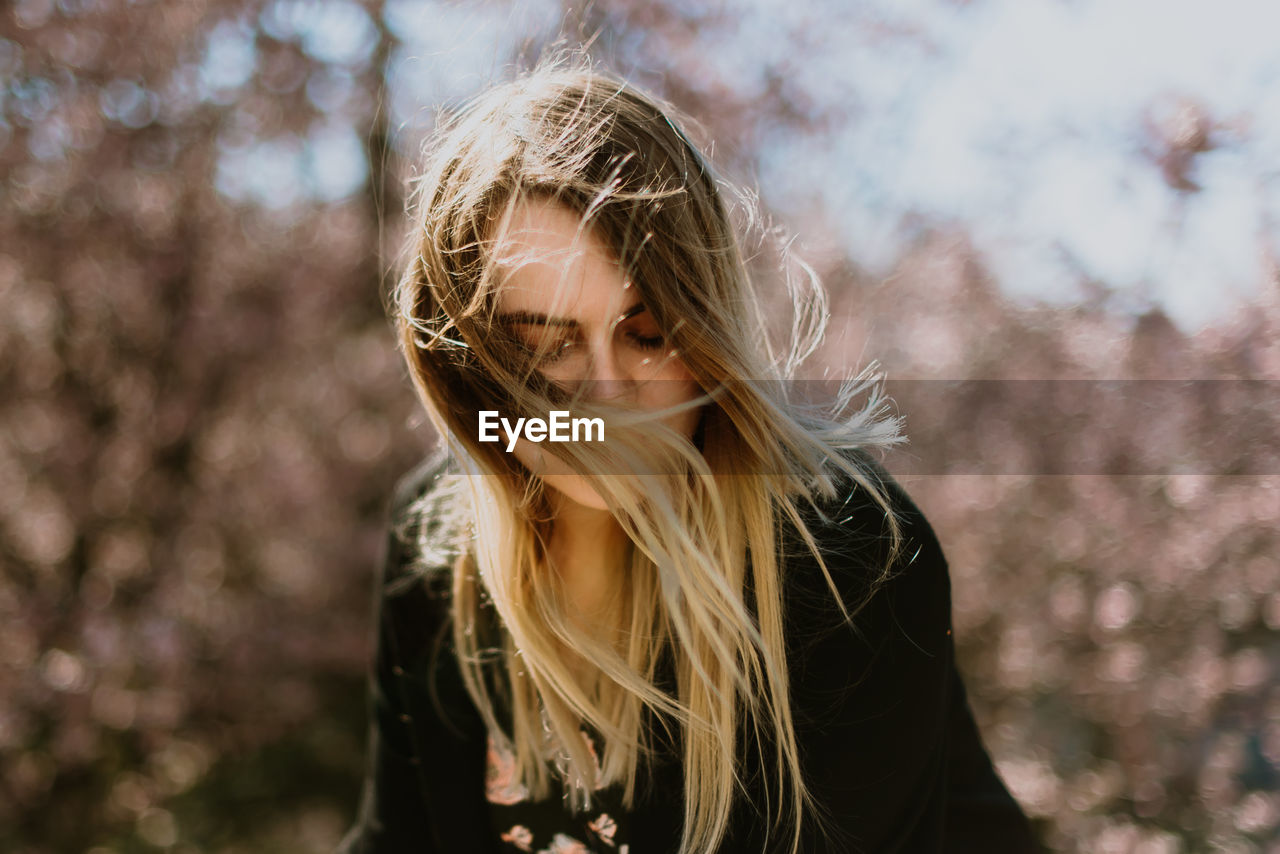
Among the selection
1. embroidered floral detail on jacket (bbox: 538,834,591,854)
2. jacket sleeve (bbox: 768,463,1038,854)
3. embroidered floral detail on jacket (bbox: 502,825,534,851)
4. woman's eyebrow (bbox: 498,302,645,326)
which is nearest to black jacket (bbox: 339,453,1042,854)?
jacket sleeve (bbox: 768,463,1038,854)

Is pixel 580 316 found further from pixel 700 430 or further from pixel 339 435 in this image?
pixel 339 435

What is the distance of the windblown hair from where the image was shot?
1085 millimetres

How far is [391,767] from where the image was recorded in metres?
1.73

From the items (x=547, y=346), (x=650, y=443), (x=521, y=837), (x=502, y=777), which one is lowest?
(x=521, y=837)

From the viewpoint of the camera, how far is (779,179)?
2.56 metres

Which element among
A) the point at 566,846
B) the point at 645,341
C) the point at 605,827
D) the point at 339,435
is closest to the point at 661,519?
the point at 645,341

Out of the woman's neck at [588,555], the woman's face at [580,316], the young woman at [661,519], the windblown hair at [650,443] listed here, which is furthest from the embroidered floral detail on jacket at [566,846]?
the woman's face at [580,316]

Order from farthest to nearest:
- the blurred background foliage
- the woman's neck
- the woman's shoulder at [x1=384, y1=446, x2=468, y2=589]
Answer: the blurred background foliage → the woman's shoulder at [x1=384, y1=446, x2=468, y2=589] → the woman's neck

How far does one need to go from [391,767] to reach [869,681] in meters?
1.01

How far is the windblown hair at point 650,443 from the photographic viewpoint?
3.56ft

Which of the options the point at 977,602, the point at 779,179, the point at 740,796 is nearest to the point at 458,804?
the point at 740,796

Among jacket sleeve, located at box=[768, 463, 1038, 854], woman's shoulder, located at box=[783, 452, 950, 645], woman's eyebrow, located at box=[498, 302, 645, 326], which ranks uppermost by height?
woman's eyebrow, located at box=[498, 302, 645, 326]

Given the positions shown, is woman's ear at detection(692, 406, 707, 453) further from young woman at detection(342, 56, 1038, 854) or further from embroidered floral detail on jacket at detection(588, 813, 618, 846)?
embroidered floral detail on jacket at detection(588, 813, 618, 846)

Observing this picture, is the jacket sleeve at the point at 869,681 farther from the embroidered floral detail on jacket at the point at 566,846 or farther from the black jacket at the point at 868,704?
the embroidered floral detail on jacket at the point at 566,846
